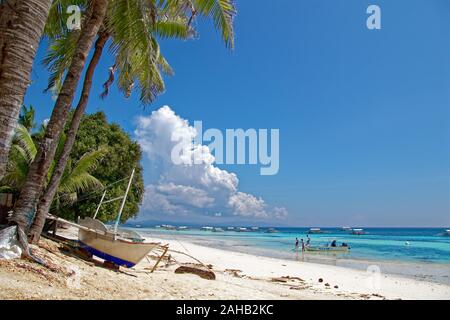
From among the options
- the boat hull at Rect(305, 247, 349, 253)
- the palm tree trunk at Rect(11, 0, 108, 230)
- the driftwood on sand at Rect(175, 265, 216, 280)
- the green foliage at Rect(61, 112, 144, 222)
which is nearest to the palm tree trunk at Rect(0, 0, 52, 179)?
the palm tree trunk at Rect(11, 0, 108, 230)

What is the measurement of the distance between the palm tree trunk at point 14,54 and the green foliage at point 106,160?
46.3 feet

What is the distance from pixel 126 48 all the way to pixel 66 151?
10.1 feet

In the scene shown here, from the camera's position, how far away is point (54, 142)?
7957 mm

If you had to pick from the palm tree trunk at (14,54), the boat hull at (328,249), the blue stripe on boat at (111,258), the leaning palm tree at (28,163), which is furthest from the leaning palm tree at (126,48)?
the boat hull at (328,249)

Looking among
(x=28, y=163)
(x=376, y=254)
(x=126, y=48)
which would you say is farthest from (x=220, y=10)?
(x=376, y=254)

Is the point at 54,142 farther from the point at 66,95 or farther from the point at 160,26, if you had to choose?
the point at 160,26

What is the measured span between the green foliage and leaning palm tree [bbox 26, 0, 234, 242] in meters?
7.34

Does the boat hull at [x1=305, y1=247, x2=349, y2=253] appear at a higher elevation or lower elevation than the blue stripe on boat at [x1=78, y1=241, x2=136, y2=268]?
lower

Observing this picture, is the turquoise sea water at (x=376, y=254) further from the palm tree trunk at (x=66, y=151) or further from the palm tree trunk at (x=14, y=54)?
the palm tree trunk at (x=14, y=54)

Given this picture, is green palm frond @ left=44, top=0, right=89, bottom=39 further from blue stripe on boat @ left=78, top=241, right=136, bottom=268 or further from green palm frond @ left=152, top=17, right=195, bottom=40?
blue stripe on boat @ left=78, top=241, right=136, bottom=268

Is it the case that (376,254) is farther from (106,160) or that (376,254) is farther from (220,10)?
(220,10)

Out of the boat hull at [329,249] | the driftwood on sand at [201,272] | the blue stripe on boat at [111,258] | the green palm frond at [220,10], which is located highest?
the green palm frond at [220,10]

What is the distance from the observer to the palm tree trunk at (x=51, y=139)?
7.57 meters

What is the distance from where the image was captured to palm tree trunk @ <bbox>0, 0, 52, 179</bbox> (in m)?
4.02
